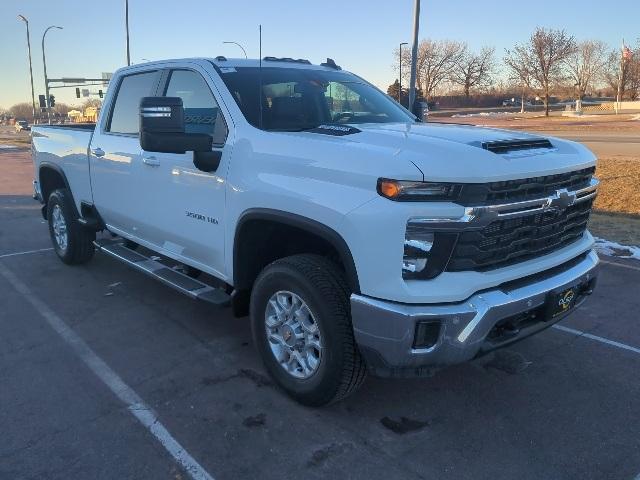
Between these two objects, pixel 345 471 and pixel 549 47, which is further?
pixel 549 47

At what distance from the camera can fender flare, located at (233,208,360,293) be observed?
3.06m

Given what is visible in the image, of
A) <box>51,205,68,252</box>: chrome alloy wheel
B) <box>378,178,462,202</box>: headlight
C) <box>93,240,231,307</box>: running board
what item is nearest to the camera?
<box>378,178,462,202</box>: headlight

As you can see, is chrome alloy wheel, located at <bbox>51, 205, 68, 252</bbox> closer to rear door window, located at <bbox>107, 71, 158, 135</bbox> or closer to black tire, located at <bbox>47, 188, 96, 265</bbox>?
black tire, located at <bbox>47, 188, 96, 265</bbox>

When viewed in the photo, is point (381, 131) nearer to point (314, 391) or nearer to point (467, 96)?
point (314, 391)

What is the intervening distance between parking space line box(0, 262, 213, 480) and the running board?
0.72m

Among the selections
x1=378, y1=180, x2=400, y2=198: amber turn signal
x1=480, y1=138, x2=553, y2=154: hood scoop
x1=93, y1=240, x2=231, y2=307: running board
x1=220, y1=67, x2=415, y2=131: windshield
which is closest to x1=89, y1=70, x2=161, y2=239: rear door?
x1=93, y1=240, x2=231, y2=307: running board

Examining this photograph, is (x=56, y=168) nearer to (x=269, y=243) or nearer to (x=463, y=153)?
(x=269, y=243)

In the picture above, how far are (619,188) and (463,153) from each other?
32.3 ft

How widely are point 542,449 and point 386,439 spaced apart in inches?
32.7

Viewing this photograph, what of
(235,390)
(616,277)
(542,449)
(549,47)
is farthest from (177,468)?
(549,47)

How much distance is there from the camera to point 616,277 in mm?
6238

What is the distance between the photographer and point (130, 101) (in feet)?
17.4

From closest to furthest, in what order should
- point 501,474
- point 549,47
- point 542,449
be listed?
point 501,474 → point 542,449 → point 549,47

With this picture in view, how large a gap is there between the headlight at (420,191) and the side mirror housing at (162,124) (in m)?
1.49
